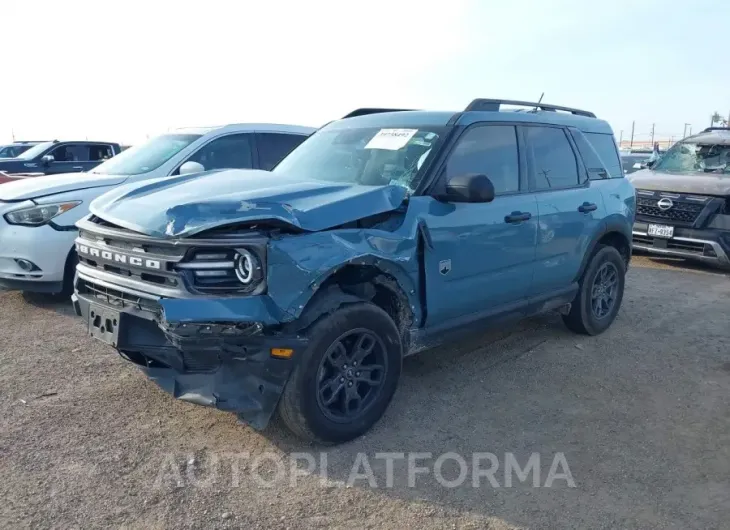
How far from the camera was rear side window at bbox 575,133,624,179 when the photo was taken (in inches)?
221

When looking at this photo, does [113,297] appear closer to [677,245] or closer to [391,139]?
[391,139]

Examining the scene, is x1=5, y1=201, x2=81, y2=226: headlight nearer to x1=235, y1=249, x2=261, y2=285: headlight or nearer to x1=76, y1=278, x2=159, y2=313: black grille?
x1=76, y1=278, x2=159, y2=313: black grille

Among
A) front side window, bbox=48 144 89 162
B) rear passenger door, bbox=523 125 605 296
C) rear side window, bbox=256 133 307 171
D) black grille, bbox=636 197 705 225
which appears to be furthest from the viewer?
front side window, bbox=48 144 89 162

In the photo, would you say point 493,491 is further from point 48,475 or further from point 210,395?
point 48,475

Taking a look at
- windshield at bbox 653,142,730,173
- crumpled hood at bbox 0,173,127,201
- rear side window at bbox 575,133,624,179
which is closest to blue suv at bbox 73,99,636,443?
rear side window at bbox 575,133,624,179

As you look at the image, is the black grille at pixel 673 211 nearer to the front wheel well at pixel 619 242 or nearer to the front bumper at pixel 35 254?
the front wheel well at pixel 619 242

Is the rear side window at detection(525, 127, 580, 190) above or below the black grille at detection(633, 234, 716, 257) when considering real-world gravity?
above

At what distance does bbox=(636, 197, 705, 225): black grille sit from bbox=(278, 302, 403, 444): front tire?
658 cm

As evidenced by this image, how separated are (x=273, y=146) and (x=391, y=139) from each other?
326 cm

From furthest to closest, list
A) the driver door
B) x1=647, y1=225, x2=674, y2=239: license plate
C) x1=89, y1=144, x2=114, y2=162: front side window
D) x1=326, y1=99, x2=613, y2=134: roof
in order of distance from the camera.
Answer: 1. x1=89, y1=144, x2=114, y2=162: front side window
2. x1=647, y1=225, x2=674, y2=239: license plate
3. x1=326, y1=99, x2=613, y2=134: roof
4. the driver door

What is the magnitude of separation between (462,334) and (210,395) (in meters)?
1.84

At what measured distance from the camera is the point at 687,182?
8875mm

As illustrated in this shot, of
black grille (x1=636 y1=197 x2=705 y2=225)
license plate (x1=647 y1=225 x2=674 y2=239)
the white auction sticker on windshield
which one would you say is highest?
the white auction sticker on windshield

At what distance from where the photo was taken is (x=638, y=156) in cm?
1770
